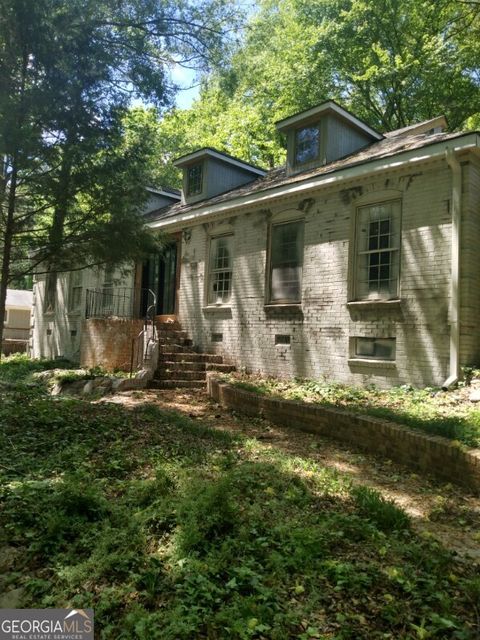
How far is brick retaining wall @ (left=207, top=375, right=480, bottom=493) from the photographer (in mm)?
4805

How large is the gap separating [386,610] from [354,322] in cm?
674

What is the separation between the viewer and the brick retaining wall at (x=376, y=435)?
4.80 meters

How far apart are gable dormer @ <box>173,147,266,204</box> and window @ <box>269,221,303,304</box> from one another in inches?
166

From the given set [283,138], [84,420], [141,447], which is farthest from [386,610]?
[283,138]

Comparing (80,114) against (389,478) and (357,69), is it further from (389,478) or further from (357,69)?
(357,69)

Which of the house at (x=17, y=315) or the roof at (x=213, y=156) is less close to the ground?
the roof at (x=213, y=156)

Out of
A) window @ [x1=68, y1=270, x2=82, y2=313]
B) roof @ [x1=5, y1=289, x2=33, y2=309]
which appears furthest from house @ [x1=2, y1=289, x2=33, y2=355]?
window @ [x1=68, y1=270, x2=82, y2=313]

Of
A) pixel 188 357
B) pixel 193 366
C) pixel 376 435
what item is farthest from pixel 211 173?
pixel 376 435

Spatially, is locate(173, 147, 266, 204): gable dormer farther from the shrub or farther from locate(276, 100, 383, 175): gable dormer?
the shrub

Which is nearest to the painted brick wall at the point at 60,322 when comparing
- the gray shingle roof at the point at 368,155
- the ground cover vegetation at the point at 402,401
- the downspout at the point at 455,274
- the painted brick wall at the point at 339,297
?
the gray shingle roof at the point at 368,155

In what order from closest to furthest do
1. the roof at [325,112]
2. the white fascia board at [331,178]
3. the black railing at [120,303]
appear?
the white fascia board at [331,178], the roof at [325,112], the black railing at [120,303]

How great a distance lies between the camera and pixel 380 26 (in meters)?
19.5

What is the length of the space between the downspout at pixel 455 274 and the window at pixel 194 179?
826 cm

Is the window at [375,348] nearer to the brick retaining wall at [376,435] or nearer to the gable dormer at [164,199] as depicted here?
the brick retaining wall at [376,435]
